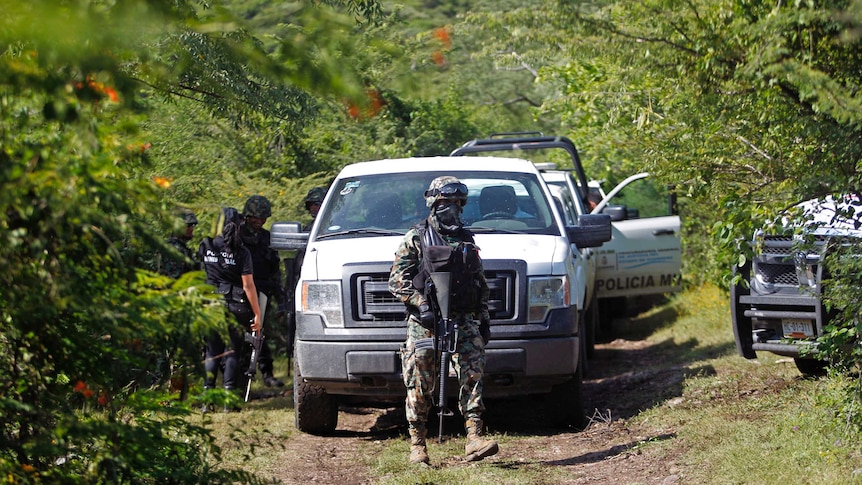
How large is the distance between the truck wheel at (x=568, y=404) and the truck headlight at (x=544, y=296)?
607 mm

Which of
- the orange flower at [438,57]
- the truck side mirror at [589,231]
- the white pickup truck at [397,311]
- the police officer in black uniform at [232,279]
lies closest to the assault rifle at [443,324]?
the white pickup truck at [397,311]

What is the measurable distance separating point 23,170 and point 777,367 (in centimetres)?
737

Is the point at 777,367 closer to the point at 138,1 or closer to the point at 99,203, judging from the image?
the point at 99,203

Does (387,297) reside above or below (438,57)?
below

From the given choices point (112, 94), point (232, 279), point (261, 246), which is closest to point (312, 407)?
point (232, 279)

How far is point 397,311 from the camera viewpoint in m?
7.47

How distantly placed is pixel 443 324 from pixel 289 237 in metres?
2.10

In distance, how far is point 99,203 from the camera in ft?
12.1

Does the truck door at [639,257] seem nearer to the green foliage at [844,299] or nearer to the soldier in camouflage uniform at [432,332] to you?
the soldier in camouflage uniform at [432,332]

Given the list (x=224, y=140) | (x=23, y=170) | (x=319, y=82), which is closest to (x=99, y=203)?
(x=23, y=170)

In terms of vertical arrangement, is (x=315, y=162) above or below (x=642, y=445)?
above

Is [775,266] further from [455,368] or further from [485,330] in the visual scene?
[455,368]

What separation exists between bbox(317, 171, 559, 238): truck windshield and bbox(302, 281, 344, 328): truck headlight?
0.61 metres

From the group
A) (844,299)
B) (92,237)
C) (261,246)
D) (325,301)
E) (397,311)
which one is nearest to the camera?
(92,237)
